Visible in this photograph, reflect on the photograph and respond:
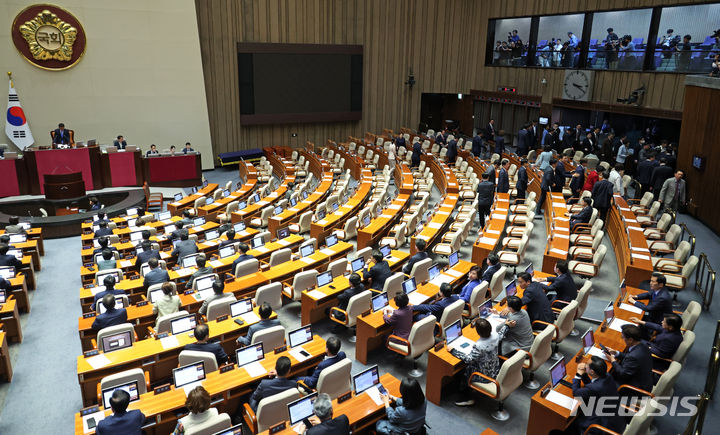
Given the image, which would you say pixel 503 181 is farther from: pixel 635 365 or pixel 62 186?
pixel 62 186

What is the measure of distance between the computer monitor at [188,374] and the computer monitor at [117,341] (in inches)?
51.1

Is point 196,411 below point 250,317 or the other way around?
the other way around

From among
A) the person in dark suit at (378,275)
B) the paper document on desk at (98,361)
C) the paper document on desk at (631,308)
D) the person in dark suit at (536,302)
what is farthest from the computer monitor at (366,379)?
the paper document on desk at (631,308)

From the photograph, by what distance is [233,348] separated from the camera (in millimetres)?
7445

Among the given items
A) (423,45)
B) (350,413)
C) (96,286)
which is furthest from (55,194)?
(423,45)

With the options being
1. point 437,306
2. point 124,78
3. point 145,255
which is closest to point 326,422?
point 437,306

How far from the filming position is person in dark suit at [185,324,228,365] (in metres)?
6.19

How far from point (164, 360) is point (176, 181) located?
1351 cm

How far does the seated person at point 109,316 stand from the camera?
7.07 m

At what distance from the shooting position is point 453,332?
6676mm

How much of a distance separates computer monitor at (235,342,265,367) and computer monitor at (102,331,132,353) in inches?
63.0

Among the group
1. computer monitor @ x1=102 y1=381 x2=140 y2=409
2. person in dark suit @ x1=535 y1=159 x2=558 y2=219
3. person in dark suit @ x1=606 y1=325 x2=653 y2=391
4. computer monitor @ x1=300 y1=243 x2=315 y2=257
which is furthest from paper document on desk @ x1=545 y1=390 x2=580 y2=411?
person in dark suit @ x1=535 y1=159 x2=558 y2=219

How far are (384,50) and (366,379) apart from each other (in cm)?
Answer: 2163

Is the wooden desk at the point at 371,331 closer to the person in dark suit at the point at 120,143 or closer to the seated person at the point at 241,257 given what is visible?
the seated person at the point at 241,257
